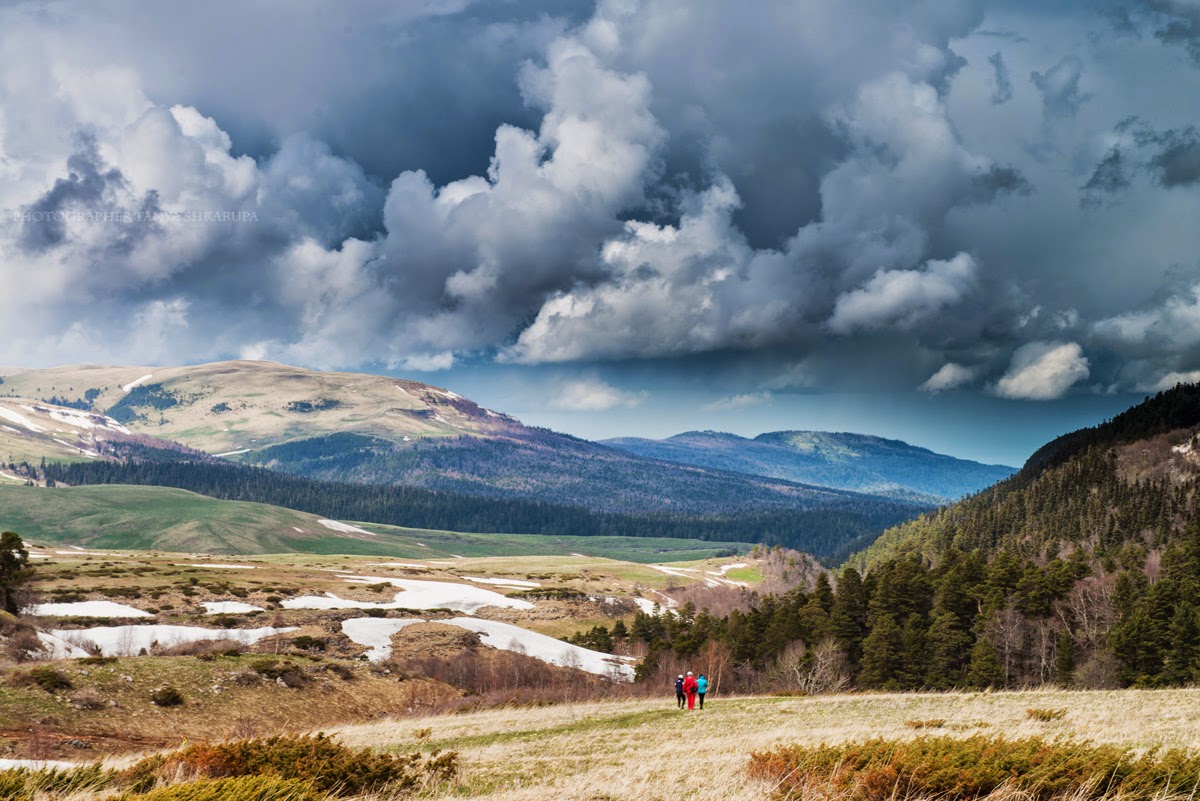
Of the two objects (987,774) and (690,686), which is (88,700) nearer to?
(690,686)

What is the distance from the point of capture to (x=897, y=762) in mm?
12594

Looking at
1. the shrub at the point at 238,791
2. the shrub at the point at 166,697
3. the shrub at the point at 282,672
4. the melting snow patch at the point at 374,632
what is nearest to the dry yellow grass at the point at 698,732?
the shrub at the point at 238,791

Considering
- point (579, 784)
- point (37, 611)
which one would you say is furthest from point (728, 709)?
point (37, 611)

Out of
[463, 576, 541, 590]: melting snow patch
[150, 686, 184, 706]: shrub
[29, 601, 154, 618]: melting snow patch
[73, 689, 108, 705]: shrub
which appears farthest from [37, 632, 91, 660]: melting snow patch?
[463, 576, 541, 590]: melting snow patch

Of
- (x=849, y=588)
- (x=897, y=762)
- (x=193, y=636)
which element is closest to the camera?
(x=897, y=762)

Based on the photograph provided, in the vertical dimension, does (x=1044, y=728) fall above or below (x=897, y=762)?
below

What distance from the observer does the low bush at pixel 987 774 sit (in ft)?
37.0

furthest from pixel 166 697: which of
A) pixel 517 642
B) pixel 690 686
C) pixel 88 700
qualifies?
pixel 517 642

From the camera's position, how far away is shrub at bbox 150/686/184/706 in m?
46.2

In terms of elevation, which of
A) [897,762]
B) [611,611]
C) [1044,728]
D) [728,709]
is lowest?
[611,611]

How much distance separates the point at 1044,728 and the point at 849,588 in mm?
68157

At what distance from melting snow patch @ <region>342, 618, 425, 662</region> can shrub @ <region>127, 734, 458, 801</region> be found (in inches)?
2687

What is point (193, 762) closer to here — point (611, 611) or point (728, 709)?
point (728, 709)

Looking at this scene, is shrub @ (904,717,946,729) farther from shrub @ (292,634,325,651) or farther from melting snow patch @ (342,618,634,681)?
melting snow patch @ (342,618,634,681)
